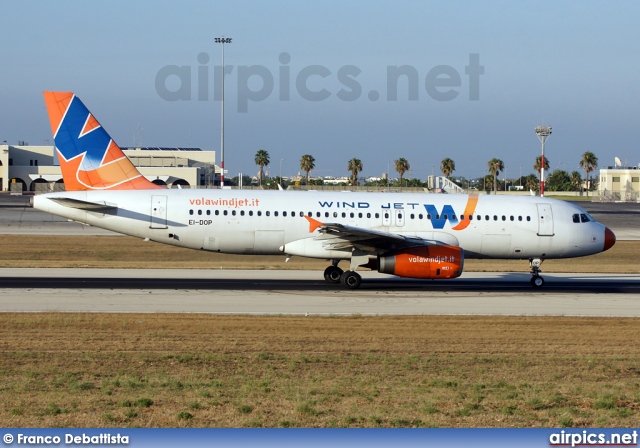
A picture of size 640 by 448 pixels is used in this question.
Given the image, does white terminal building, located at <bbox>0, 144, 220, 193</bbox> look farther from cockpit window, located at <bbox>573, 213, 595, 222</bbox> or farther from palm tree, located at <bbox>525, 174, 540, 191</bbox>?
cockpit window, located at <bbox>573, 213, 595, 222</bbox>

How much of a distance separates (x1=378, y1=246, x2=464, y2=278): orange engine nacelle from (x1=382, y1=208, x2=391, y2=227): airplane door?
2.73 m

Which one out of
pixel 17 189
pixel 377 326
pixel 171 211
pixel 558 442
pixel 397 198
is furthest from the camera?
pixel 17 189

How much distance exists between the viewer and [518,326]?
839 inches

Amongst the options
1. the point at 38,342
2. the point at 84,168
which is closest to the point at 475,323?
the point at 38,342

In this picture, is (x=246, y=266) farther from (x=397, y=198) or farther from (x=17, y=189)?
(x=17, y=189)

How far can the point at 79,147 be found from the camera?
30.0 meters

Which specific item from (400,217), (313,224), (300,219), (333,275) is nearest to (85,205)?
(300,219)

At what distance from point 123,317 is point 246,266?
1622cm

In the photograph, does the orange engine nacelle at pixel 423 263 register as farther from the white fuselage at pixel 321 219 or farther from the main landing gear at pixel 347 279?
the white fuselage at pixel 321 219

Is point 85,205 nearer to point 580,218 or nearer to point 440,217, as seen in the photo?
point 440,217

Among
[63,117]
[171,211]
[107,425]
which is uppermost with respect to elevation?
[63,117]

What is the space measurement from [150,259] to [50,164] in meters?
94.3

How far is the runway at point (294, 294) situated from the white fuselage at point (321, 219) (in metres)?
1.45

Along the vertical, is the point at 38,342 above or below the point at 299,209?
below
